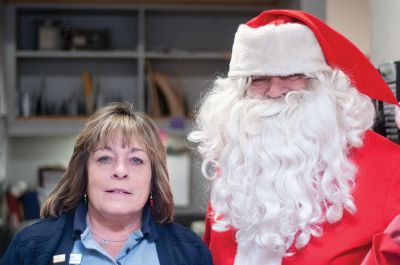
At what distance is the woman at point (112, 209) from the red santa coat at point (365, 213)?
0.32 m

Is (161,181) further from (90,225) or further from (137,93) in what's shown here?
(137,93)

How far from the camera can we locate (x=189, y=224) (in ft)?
14.1

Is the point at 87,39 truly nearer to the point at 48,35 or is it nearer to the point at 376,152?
the point at 48,35

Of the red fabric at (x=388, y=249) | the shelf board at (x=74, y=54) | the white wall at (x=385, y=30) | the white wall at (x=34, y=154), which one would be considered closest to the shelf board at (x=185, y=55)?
the shelf board at (x=74, y=54)

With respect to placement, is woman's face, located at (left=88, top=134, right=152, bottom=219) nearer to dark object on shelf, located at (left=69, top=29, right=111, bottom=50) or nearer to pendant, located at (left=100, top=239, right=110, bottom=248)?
pendant, located at (left=100, top=239, right=110, bottom=248)

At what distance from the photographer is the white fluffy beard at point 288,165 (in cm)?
162

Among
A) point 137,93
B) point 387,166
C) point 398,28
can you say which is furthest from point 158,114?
point 387,166

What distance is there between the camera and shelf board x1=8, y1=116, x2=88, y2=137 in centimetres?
412

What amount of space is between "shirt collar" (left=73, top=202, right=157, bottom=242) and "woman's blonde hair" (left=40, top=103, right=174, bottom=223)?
23 millimetres

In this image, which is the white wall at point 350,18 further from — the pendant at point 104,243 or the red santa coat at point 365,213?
the pendant at point 104,243

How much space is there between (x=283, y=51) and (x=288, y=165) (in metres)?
0.30

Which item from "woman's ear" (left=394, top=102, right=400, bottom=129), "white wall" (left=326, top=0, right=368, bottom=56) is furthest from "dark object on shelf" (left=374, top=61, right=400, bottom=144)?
"white wall" (left=326, top=0, right=368, bottom=56)

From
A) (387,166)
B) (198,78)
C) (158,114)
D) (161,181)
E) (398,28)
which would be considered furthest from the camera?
(198,78)

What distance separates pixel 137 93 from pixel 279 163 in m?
2.81
